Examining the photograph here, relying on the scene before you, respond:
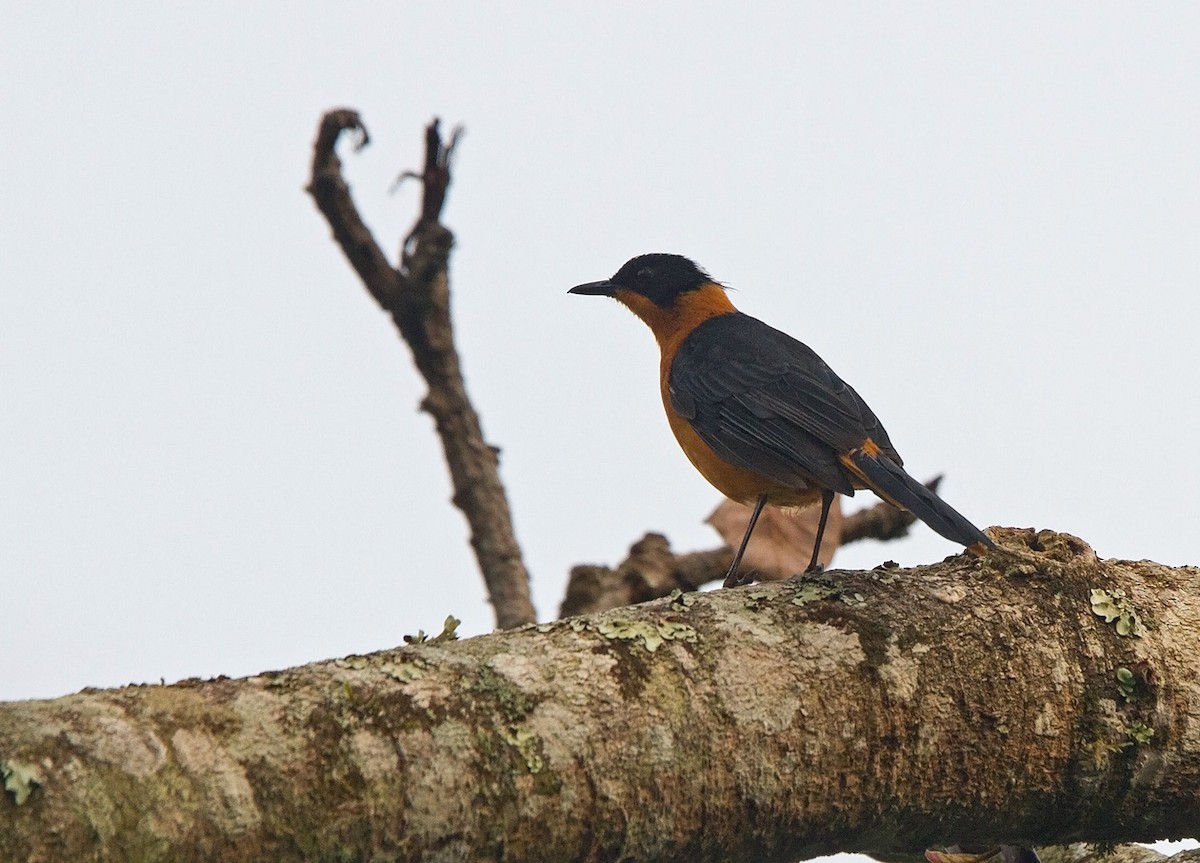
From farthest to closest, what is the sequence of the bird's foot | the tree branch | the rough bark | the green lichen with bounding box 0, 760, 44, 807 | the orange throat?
the orange throat, the tree branch, the bird's foot, the rough bark, the green lichen with bounding box 0, 760, 44, 807

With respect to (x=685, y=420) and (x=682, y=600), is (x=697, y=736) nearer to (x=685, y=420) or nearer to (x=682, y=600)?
(x=682, y=600)

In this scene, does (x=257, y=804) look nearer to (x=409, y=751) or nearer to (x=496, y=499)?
(x=409, y=751)

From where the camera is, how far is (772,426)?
552cm

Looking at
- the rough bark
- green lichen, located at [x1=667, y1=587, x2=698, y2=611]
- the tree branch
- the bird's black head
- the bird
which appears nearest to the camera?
the rough bark

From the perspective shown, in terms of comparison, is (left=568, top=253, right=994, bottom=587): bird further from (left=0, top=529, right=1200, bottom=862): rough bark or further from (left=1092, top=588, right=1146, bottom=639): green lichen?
(left=0, top=529, right=1200, bottom=862): rough bark

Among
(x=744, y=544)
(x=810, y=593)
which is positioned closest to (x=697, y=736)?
(x=810, y=593)

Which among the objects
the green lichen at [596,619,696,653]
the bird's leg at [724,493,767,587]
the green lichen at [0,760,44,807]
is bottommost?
the green lichen at [0,760,44,807]

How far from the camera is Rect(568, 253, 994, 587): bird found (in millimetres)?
5129

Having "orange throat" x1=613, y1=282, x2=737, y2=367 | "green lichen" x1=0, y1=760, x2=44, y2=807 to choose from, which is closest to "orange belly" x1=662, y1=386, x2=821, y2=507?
"orange throat" x1=613, y1=282, x2=737, y2=367

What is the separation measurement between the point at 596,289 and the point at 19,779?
605 cm

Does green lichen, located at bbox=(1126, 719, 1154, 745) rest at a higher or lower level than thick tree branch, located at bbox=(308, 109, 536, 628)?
lower

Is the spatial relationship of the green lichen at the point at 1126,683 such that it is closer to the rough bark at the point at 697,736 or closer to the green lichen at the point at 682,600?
the rough bark at the point at 697,736

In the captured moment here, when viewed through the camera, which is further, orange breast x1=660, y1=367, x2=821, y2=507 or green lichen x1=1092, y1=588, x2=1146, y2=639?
orange breast x1=660, y1=367, x2=821, y2=507

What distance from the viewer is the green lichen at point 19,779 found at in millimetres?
2006
